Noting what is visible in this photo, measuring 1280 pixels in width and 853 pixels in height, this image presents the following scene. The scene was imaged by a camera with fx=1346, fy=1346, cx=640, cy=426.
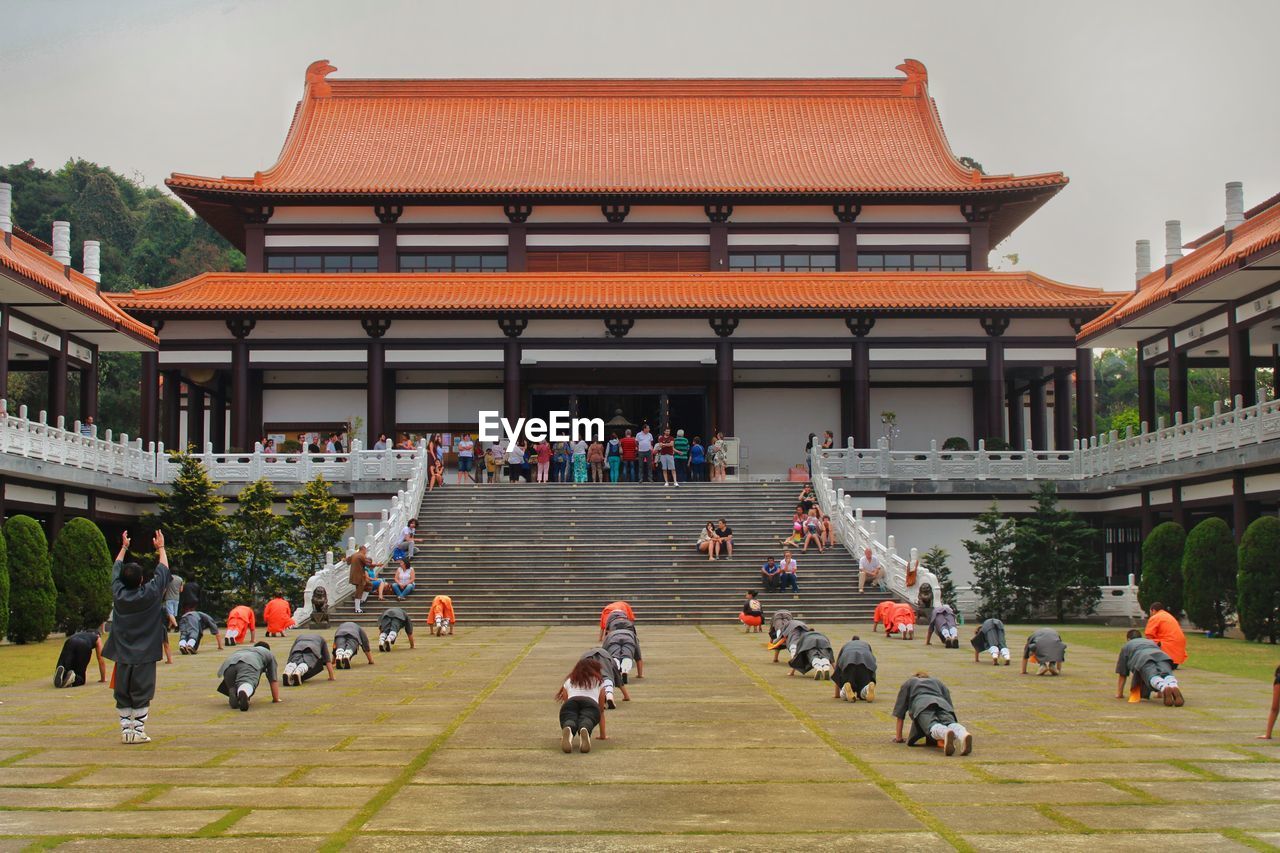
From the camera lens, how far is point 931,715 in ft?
37.8

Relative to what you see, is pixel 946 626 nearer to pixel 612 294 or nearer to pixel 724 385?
pixel 724 385

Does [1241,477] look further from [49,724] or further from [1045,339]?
[49,724]

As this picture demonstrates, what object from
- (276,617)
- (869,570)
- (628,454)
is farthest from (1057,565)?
(276,617)

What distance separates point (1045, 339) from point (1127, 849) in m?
33.8

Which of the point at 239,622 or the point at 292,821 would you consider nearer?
the point at 292,821

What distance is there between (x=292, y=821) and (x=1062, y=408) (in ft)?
116

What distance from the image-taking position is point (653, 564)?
1192 inches

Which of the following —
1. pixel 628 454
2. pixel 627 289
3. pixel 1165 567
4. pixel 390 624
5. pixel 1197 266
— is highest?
pixel 627 289

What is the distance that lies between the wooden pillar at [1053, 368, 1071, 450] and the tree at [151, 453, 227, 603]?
24.0m

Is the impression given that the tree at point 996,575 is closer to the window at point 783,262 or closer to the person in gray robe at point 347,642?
the window at point 783,262

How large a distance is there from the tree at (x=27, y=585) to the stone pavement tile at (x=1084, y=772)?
18.9 meters

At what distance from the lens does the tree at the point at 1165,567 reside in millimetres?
27000

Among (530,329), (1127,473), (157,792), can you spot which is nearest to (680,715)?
(157,792)

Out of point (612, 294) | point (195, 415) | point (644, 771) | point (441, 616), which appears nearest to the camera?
point (644, 771)
